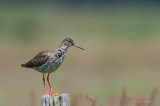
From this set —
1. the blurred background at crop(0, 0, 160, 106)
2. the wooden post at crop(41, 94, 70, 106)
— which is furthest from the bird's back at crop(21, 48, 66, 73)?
the wooden post at crop(41, 94, 70, 106)

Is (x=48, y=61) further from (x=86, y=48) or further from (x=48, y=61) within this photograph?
(x=86, y=48)

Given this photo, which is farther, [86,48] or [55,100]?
[86,48]

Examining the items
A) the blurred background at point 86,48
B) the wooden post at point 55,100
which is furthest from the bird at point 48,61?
the wooden post at point 55,100

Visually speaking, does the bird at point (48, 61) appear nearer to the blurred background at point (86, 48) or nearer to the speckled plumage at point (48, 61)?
the speckled plumage at point (48, 61)

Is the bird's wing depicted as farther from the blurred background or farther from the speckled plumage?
the blurred background

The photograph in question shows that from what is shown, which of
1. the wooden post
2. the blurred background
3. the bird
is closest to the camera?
the wooden post

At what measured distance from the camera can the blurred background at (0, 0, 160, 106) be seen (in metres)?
16.9

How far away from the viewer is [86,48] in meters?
25.1

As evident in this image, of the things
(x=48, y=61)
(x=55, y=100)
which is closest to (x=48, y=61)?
(x=48, y=61)

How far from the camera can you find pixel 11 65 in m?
21.9

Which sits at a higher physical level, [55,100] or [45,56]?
[45,56]

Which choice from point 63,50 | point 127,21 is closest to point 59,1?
point 127,21

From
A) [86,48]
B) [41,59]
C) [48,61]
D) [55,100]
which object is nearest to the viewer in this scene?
[55,100]

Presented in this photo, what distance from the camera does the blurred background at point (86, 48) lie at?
16.9 metres
